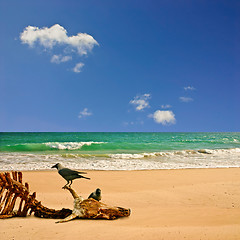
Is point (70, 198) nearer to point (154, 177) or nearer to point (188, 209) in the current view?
point (188, 209)

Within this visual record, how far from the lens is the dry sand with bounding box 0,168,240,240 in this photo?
3764 mm

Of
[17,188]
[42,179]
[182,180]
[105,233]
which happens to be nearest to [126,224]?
[105,233]

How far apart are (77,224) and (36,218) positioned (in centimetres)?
97

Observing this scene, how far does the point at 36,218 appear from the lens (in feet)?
15.1

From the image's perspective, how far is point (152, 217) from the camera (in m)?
4.95

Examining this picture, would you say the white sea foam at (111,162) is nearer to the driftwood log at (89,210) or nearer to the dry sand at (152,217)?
the dry sand at (152,217)

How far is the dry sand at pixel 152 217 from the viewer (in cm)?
376

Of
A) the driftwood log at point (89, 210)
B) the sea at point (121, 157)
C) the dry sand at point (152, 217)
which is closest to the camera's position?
the dry sand at point (152, 217)

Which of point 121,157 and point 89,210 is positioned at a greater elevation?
point 89,210

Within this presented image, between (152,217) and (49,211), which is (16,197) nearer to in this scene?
(49,211)

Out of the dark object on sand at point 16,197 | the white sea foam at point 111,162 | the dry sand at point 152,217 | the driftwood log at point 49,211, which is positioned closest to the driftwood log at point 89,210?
the driftwood log at point 49,211

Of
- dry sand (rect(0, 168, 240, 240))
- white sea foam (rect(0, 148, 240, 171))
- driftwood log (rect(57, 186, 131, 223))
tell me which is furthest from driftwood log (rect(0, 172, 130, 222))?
white sea foam (rect(0, 148, 240, 171))

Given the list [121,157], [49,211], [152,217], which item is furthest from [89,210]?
[121,157]

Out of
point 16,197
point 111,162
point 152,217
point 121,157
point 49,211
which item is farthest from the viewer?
point 121,157
